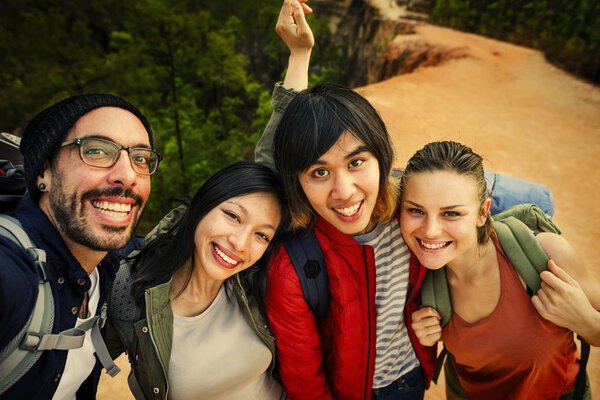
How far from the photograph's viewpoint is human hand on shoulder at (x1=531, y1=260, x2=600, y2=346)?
1.68 meters

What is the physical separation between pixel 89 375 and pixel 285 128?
5.65 ft

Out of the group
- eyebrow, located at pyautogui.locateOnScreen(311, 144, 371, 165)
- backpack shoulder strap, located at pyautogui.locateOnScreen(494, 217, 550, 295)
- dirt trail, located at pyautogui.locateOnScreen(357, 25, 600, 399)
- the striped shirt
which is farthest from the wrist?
dirt trail, located at pyautogui.locateOnScreen(357, 25, 600, 399)

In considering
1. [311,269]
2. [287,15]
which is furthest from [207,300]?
[287,15]

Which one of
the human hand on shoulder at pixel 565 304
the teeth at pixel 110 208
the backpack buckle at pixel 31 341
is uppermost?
the teeth at pixel 110 208

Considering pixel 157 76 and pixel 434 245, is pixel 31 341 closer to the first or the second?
pixel 434 245

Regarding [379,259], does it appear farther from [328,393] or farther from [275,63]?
[275,63]

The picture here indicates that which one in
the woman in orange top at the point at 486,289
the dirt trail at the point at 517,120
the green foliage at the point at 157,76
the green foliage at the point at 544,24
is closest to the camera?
the woman in orange top at the point at 486,289

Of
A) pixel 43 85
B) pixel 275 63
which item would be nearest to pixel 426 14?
pixel 275 63

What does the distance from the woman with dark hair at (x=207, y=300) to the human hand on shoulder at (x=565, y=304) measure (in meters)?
1.36

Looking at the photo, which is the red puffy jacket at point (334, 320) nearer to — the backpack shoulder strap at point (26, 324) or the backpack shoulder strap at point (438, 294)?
the backpack shoulder strap at point (438, 294)

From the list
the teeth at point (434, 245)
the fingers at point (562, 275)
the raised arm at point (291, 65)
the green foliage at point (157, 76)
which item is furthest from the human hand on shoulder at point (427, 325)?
the green foliage at point (157, 76)

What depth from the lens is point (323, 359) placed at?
2.19 m

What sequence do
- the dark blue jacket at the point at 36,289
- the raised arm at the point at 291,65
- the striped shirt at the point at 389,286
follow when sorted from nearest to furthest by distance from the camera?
1. the dark blue jacket at the point at 36,289
2. the striped shirt at the point at 389,286
3. the raised arm at the point at 291,65

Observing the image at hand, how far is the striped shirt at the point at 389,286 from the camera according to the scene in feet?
6.68
